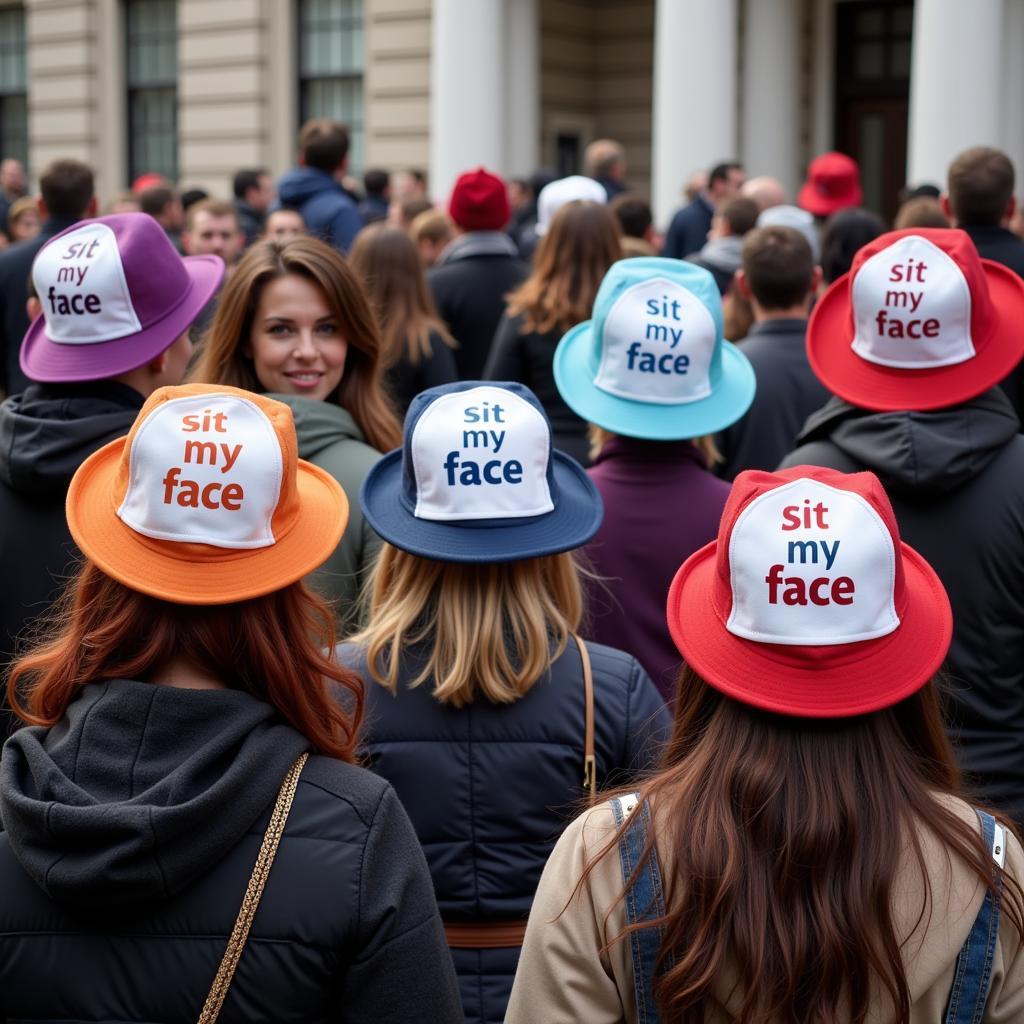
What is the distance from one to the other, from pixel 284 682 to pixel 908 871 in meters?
0.83

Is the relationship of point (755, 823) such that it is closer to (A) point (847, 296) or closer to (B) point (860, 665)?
(B) point (860, 665)

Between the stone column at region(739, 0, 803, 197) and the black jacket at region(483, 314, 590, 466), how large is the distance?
37.5 feet

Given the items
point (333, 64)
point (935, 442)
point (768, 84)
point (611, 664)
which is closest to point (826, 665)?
point (611, 664)

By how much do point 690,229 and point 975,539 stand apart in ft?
26.5

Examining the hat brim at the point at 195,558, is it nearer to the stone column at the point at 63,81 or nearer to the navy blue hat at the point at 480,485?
the navy blue hat at the point at 480,485

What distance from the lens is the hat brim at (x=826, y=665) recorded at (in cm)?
200

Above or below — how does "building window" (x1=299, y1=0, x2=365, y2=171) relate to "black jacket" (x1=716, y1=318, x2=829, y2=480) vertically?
above

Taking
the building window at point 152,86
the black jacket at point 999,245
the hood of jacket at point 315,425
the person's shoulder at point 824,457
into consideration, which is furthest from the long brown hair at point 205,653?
the building window at point 152,86

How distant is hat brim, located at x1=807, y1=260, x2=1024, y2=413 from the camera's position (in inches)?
146

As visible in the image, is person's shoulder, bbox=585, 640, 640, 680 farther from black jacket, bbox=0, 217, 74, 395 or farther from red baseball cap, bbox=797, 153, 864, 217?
red baseball cap, bbox=797, 153, 864, 217

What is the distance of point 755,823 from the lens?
1965mm

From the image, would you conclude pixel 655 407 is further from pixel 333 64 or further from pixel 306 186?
pixel 333 64

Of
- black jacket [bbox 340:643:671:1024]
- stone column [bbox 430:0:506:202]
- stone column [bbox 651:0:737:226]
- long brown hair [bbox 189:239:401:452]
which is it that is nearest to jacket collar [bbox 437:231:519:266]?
long brown hair [bbox 189:239:401:452]

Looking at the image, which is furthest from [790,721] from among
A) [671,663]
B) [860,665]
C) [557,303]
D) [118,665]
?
[557,303]
